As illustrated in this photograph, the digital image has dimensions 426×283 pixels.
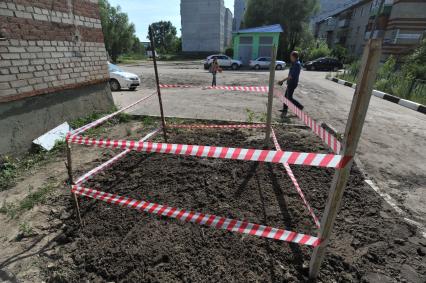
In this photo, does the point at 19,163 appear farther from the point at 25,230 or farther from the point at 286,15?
the point at 286,15

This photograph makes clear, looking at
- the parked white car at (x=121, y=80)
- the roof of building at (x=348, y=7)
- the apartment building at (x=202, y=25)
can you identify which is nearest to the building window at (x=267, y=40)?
the roof of building at (x=348, y=7)

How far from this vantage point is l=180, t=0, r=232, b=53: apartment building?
2053 inches

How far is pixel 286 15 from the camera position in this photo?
114 feet

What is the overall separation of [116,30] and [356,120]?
5131 cm

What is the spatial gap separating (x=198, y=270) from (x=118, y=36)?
50210 mm

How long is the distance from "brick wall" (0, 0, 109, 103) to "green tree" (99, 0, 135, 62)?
41.5 metres

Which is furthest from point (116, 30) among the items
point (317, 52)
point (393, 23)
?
point (393, 23)

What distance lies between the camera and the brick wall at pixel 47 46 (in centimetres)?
436

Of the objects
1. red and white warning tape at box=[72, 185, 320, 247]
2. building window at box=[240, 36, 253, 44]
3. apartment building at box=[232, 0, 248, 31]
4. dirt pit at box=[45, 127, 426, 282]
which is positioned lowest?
dirt pit at box=[45, 127, 426, 282]

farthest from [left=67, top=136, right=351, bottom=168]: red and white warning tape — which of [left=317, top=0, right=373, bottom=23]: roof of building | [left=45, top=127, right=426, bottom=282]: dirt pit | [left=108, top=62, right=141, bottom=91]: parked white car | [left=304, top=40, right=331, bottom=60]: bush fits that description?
[left=317, top=0, right=373, bottom=23]: roof of building

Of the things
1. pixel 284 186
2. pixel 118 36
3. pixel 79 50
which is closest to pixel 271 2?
pixel 118 36

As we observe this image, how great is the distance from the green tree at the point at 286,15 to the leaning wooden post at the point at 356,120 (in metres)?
38.9

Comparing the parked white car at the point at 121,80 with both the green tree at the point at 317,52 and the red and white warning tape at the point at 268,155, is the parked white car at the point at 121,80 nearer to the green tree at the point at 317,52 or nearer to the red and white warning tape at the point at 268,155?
the red and white warning tape at the point at 268,155

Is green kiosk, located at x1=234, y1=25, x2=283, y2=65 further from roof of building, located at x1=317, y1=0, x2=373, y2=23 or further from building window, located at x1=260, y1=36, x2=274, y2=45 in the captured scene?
roof of building, located at x1=317, y1=0, x2=373, y2=23
